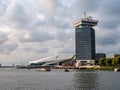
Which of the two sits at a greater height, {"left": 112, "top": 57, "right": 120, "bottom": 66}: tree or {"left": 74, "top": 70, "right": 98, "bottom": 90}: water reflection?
{"left": 112, "top": 57, "right": 120, "bottom": 66}: tree

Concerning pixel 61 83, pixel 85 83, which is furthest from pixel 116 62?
pixel 85 83

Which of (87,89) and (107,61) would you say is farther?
(107,61)

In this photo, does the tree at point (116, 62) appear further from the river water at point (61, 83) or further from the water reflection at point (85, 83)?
the water reflection at point (85, 83)

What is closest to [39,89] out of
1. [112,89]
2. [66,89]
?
[66,89]

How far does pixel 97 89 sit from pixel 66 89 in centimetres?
527

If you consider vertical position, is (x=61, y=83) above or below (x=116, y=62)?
below

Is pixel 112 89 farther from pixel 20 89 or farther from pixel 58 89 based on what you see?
pixel 20 89

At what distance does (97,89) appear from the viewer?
51.9 m

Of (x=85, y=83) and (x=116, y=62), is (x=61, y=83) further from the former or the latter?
(x=116, y=62)

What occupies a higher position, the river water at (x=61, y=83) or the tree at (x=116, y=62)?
the tree at (x=116, y=62)

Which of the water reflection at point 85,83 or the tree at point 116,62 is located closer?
the water reflection at point 85,83

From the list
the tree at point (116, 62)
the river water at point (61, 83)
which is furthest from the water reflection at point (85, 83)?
the tree at point (116, 62)

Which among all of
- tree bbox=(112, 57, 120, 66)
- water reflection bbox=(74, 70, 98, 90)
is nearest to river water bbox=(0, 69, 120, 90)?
water reflection bbox=(74, 70, 98, 90)

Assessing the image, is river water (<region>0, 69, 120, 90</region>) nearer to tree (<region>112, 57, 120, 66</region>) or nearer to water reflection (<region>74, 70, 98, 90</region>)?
water reflection (<region>74, 70, 98, 90</region>)
